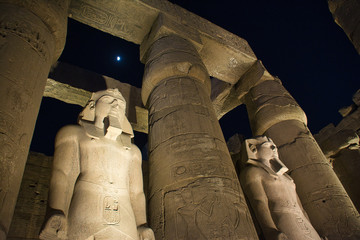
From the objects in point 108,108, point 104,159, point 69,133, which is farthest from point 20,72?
A: point 104,159

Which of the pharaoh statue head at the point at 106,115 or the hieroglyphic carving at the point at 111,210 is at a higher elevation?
the pharaoh statue head at the point at 106,115

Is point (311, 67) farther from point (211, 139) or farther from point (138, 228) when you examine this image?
point (138, 228)

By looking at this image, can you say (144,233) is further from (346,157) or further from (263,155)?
(346,157)

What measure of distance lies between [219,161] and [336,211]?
248cm

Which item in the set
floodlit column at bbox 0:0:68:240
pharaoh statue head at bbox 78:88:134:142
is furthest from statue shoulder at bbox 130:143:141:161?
floodlit column at bbox 0:0:68:240

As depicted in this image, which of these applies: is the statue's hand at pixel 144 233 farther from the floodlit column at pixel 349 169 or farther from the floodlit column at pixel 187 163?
the floodlit column at pixel 349 169

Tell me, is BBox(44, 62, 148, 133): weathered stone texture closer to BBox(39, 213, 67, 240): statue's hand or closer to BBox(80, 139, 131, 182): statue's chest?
BBox(80, 139, 131, 182): statue's chest

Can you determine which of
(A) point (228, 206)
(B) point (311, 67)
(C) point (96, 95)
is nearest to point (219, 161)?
(A) point (228, 206)

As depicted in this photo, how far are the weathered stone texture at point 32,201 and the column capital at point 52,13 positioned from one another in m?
1.98

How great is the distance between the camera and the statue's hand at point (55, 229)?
1.97 metres

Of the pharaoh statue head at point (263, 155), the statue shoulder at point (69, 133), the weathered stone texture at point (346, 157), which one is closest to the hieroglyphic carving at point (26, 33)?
the statue shoulder at point (69, 133)

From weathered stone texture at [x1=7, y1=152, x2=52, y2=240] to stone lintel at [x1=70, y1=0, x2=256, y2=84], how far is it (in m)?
3.06

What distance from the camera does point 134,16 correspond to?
19.5ft

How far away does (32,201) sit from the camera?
172 inches
